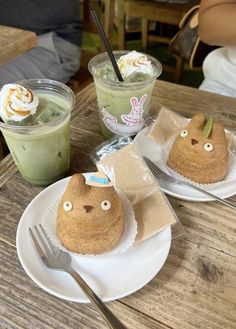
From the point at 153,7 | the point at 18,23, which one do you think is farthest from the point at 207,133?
the point at 153,7

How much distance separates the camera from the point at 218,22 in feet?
3.96

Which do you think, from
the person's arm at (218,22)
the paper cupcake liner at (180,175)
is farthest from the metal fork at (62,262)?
the person's arm at (218,22)

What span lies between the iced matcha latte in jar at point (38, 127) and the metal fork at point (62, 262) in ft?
0.50

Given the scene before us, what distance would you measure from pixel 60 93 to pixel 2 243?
0.33 metres

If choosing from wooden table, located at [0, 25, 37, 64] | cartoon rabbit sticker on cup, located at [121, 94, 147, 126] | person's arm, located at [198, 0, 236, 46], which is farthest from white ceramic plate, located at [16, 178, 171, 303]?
person's arm, located at [198, 0, 236, 46]

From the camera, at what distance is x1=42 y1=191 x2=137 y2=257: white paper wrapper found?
0.57 meters

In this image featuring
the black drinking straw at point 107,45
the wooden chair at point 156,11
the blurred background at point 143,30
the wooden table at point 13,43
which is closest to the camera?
the black drinking straw at point 107,45

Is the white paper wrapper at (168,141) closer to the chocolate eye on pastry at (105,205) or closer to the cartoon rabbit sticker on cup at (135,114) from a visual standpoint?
the cartoon rabbit sticker on cup at (135,114)

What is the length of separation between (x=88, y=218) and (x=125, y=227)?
0.09 meters

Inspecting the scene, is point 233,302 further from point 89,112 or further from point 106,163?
point 89,112

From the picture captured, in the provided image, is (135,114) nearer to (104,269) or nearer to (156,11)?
(104,269)

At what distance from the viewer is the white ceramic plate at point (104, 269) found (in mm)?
530

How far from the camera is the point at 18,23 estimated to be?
175 centimetres

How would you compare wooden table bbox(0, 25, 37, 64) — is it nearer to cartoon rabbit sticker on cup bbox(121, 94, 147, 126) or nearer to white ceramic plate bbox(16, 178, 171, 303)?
cartoon rabbit sticker on cup bbox(121, 94, 147, 126)
